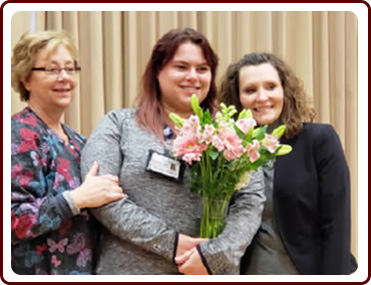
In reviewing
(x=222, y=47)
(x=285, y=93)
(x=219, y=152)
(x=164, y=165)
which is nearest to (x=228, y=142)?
(x=219, y=152)

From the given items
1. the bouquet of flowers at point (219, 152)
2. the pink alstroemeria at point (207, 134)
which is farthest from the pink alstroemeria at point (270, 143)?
the pink alstroemeria at point (207, 134)

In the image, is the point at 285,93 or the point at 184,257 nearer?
the point at 184,257

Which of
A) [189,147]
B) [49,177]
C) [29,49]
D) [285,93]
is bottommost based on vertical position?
[49,177]

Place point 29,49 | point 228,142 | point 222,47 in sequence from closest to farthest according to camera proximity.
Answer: point 228,142, point 29,49, point 222,47

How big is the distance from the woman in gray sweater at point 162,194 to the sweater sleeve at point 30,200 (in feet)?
0.46

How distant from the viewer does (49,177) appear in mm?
1648

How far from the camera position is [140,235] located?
5.24 feet

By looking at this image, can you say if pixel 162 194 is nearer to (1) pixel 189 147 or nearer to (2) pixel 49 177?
(1) pixel 189 147

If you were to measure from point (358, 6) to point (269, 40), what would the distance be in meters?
1.08

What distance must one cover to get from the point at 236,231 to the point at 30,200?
25.8 inches

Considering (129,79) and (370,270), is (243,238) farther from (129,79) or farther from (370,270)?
(129,79)

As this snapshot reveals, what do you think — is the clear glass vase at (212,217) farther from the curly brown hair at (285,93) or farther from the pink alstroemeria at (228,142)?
the curly brown hair at (285,93)

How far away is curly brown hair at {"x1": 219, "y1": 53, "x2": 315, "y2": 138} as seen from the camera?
1932 millimetres

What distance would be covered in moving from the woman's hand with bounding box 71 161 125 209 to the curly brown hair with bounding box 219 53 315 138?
0.64 metres
